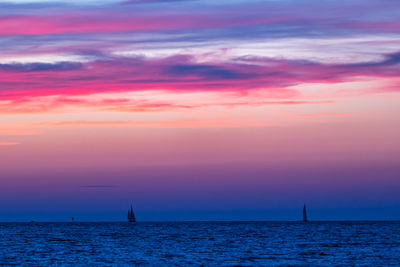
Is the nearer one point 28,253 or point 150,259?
point 150,259

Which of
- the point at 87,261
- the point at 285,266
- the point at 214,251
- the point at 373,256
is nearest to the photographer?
the point at 285,266

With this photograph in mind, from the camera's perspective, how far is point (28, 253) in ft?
356

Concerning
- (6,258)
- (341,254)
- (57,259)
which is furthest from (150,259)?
(341,254)

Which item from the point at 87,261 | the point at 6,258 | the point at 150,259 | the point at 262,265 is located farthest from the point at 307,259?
the point at 6,258

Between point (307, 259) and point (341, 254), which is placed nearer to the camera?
point (307, 259)

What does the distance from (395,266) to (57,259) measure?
42035 mm

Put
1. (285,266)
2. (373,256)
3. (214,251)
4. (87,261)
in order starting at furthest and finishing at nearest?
(214,251) → (373,256) → (87,261) → (285,266)

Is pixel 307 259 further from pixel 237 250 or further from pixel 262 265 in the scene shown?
pixel 237 250

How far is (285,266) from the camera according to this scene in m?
85.2

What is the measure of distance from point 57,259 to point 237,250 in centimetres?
3112

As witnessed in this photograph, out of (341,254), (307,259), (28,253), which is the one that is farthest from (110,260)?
(341,254)

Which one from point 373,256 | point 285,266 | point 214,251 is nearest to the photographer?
point 285,266

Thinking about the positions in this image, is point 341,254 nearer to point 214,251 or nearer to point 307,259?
point 307,259

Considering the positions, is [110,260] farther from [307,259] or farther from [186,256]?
[307,259]
